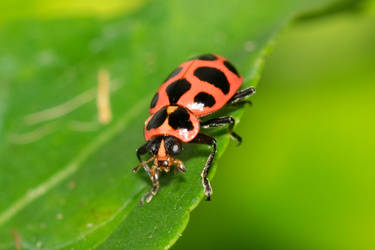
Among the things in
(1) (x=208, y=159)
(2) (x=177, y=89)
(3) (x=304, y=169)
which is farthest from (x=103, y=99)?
(3) (x=304, y=169)

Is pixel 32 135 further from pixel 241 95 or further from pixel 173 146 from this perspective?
pixel 241 95

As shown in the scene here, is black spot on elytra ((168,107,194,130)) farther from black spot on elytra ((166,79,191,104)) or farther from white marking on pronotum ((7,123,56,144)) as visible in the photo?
white marking on pronotum ((7,123,56,144))

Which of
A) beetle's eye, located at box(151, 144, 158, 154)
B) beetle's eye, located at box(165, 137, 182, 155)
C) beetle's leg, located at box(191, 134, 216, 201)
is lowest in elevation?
beetle's leg, located at box(191, 134, 216, 201)

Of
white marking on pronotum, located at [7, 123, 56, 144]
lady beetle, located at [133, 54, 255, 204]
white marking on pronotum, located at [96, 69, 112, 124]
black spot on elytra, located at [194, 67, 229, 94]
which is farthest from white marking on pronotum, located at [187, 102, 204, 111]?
white marking on pronotum, located at [7, 123, 56, 144]

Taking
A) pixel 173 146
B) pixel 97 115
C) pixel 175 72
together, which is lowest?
pixel 173 146

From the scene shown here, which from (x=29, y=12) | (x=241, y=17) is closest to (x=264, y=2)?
(x=241, y=17)

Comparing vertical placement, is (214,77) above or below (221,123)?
above

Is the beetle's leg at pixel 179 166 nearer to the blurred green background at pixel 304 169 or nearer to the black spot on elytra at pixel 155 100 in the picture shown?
the black spot on elytra at pixel 155 100
